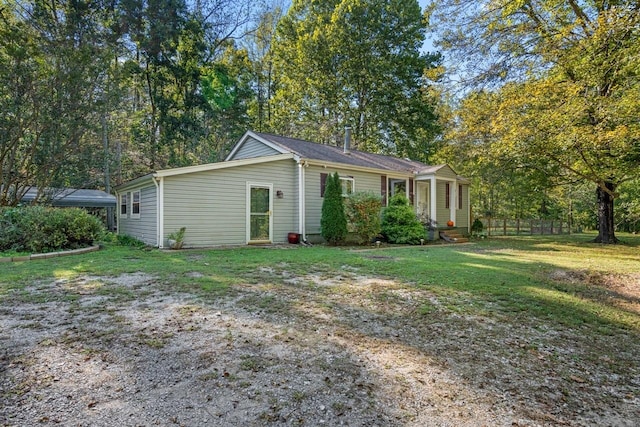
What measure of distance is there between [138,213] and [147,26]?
14.1m

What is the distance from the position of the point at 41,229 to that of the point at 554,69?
41.9ft

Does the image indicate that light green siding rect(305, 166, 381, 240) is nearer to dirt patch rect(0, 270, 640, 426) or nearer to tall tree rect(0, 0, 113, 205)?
dirt patch rect(0, 270, 640, 426)

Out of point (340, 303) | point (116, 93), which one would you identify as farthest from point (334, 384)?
point (116, 93)

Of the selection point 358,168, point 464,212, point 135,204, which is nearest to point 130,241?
point 135,204

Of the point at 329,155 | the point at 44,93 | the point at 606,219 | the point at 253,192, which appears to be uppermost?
the point at 44,93

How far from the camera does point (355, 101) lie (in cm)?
2402

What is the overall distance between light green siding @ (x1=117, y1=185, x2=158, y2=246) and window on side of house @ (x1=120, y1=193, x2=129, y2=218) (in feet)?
1.12

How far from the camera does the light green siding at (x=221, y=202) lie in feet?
31.6

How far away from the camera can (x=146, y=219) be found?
1066 cm

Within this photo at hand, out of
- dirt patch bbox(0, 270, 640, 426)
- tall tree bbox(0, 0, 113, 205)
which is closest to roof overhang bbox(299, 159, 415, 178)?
dirt patch bbox(0, 270, 640, 426)

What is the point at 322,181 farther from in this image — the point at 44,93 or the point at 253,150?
the point at 44,93

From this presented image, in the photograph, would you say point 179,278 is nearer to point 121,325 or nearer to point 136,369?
point 121,325

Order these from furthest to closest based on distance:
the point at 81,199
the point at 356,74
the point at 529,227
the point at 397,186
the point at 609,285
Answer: the point at 356,74
the point at 529,227
the point at 81,199
the point at 397,186
the point at 609,285

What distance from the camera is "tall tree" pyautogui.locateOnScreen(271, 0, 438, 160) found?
22.5 m
